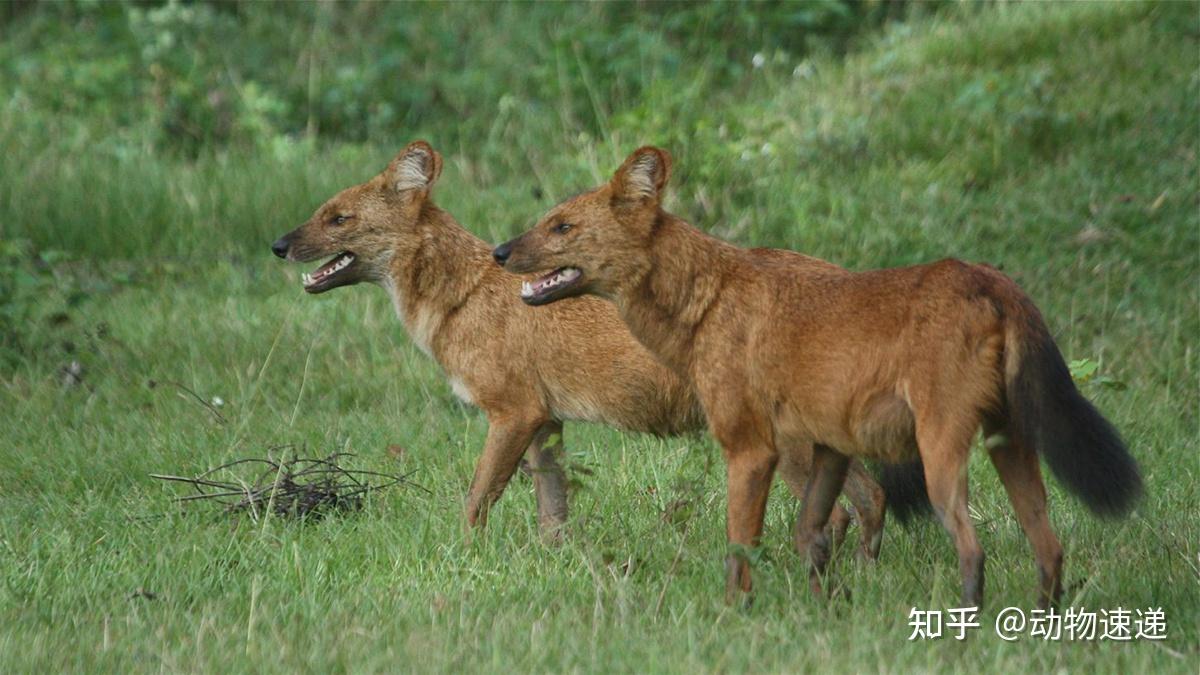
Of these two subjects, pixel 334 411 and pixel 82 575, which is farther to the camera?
pixel 334 411

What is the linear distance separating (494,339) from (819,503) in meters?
1.67

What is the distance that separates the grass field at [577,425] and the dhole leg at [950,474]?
27 centimetres

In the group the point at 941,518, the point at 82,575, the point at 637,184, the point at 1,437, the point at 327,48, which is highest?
the point at 637,184

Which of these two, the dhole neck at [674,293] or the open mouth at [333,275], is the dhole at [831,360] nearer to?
the dhole neck at [674,293]

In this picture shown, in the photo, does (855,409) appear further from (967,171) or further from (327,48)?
(327,48)

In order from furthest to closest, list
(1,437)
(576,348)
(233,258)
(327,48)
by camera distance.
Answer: (327,48), (233,258), (1,437), (576,348)

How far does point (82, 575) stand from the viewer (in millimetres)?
5848

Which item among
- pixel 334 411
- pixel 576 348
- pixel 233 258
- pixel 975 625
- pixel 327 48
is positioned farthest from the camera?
pixel 327 48

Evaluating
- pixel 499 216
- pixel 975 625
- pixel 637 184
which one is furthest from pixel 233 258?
pixel 975 625

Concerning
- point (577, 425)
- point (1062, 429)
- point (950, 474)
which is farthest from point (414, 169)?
point (1062, 429)

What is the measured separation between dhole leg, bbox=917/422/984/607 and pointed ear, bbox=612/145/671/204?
4.56ft

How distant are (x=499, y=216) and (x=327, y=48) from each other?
4.48 meters

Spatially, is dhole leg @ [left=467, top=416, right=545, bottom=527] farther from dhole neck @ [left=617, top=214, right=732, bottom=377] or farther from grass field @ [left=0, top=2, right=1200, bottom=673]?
dhole neck @ [left=617, top=214, right=732, bottom=377]

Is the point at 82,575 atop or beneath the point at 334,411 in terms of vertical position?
atop
